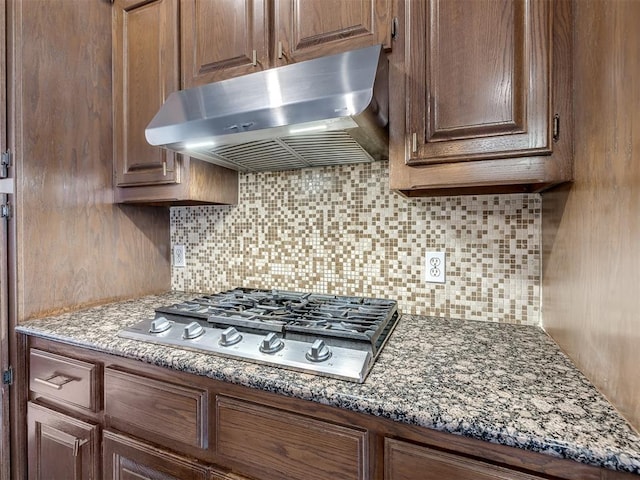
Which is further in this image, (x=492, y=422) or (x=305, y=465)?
(x=305, y=465)

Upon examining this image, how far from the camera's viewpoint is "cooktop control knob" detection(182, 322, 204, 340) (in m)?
0.98

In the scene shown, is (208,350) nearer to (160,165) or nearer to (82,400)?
(82,400)

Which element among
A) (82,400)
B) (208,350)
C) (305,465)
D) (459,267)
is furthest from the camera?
(459,267)

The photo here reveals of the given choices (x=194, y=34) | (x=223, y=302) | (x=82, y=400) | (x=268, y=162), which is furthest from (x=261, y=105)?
(x=82, y=400)

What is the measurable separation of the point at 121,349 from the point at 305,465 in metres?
0.63

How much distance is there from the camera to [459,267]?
124 centimetres

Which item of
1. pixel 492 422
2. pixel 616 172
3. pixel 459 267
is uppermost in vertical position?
pixel 616 172

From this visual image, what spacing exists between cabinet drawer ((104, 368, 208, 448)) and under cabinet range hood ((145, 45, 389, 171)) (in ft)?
2.50

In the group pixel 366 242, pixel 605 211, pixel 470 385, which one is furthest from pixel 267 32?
pixel 470 385

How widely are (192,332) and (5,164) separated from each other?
992mm

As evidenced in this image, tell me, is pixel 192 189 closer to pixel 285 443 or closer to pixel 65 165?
pixel 65 165

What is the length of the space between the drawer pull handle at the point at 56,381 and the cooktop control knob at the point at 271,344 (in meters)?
0.73

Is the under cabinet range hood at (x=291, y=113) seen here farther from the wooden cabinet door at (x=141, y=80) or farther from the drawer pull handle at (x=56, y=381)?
the drawer pull handle at (x=56, y=381)

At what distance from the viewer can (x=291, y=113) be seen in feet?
2.90
